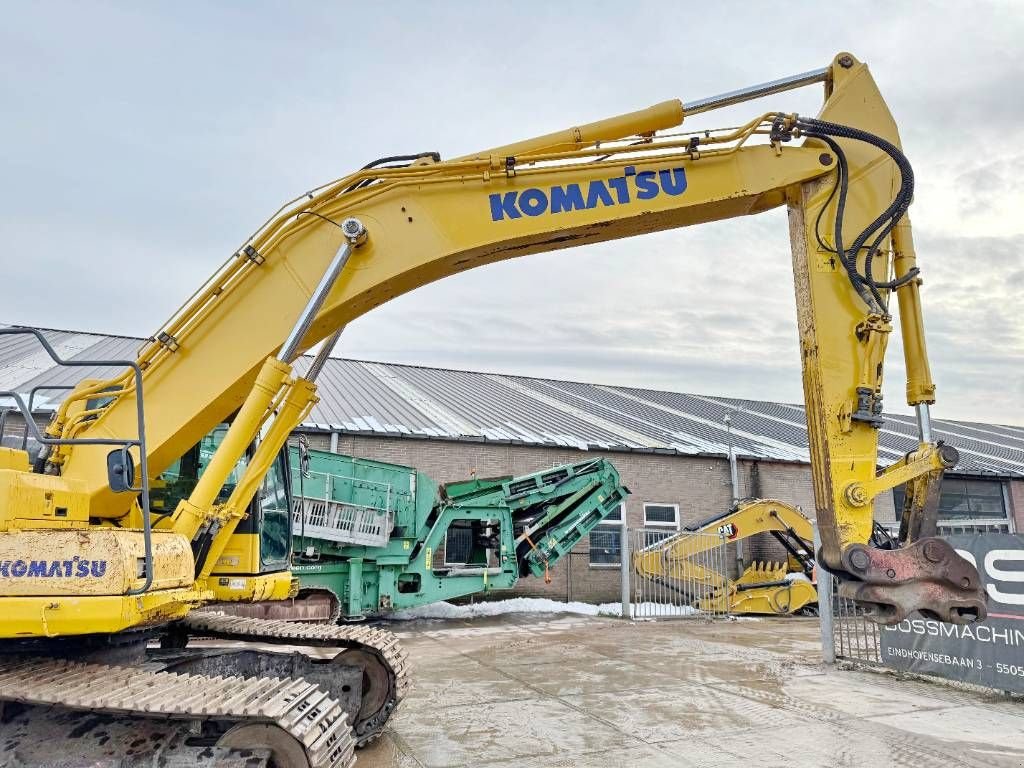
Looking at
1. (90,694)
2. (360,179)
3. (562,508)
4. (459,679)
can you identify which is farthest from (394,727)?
(562,508)

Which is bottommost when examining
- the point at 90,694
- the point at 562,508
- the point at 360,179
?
Answer: the point at 90,694

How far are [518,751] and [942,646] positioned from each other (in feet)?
→ 16.9

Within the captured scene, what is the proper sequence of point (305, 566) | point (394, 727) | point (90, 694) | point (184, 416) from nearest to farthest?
point (90, 694)
point (184, 416)
point (394, 727)
point (305, 566)

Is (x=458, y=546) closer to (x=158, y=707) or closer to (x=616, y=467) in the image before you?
(x=616, y=467)

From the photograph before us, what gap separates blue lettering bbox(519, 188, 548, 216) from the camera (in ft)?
16.1

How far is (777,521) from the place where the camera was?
48.0ft

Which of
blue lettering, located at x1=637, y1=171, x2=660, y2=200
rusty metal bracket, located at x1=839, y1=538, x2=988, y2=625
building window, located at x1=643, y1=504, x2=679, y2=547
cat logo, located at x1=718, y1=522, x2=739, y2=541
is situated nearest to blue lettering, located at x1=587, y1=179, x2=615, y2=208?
blue lettering, located at x1=637, y1=171, x2=660, y2=200

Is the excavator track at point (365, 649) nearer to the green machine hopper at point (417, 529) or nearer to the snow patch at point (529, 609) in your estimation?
the green machine hopper at point (417, 529)

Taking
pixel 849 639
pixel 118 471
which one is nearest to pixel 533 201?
pixel 118 471

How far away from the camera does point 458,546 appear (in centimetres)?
1387

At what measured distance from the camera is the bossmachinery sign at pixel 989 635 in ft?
23.6

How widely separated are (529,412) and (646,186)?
576 inches

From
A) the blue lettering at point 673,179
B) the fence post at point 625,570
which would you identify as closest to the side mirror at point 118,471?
the blue lettering at point 673,179

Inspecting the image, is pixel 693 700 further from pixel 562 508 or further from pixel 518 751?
pixel 562 508
